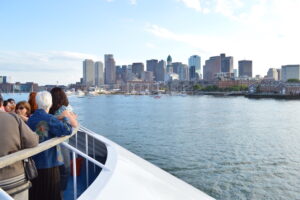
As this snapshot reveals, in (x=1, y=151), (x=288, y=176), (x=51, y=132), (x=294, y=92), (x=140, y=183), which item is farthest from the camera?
(x=294, y=92)

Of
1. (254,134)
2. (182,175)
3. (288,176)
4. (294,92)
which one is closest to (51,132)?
(182,175)

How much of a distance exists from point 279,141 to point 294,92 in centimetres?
13416

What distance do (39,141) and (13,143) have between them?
0.60 meters

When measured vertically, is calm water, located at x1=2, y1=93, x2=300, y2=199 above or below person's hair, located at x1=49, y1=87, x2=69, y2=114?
below

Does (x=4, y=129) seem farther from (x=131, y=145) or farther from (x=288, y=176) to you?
(x=131, y=145)

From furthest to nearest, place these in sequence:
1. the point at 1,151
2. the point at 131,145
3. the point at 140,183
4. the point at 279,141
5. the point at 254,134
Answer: the point at 254,134 → the point at 279,141 → the point at 131,145 → the point at 140,183 → the point at 1,151

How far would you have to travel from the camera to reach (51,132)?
8.02 ft

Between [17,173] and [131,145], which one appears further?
[131,145]

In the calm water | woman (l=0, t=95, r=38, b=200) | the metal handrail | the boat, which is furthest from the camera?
the calm water

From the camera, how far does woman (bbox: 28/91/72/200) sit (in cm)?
244

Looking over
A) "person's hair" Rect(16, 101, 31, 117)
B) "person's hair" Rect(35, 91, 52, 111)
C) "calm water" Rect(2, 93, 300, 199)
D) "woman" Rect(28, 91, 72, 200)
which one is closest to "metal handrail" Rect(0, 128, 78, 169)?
"woman" Rect(28, 91, 72, 200)

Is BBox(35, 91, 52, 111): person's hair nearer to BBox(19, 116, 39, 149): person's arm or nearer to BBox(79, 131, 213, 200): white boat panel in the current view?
BBox(19, 116, 39, 149): person's arm

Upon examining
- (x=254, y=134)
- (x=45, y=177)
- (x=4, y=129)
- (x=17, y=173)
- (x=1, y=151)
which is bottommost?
(x=254, y=134)

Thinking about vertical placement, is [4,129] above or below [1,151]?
above
